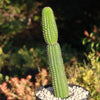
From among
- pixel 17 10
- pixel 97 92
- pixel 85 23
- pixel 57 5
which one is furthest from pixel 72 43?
pixel 97 92

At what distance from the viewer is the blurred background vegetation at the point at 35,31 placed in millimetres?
5107

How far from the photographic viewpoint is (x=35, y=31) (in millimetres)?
7395

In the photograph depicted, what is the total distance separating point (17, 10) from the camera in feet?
18.5

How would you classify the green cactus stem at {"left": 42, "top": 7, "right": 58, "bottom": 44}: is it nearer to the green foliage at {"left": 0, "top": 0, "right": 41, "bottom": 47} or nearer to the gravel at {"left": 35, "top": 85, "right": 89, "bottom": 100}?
the gravel at {"left": 35, "top": 85, "right": 89, "bottom": 100}

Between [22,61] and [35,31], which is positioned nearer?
[22,61]

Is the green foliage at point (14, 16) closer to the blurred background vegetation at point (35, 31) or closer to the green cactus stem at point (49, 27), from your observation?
the blurred background vegetation at point (35, 31)

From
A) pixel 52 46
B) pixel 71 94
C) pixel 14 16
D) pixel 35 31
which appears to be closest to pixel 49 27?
pixel 52 46

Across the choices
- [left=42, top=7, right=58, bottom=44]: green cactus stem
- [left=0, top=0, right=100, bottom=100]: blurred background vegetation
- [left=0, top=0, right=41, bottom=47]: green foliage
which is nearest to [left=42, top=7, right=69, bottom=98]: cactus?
[left=42, top=7, right=58, bottom=44]: green cactus stem

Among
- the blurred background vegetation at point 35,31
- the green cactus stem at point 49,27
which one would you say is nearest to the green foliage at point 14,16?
the blurred background vegetation at point 35,31

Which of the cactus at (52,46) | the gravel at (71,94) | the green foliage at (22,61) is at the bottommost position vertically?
the green foliage at (22,61)

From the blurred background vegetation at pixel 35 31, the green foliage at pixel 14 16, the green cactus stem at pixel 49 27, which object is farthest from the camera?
the green foliage at pixel 14 16

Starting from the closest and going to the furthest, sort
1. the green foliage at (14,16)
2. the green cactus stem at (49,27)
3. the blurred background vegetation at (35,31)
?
the green cactus stem at (49,27)
the blurred background vegetation at (35,31)
the green foliage at (14,16)

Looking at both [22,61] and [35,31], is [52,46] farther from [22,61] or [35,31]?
[35,31]

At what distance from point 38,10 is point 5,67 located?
2233 mm
